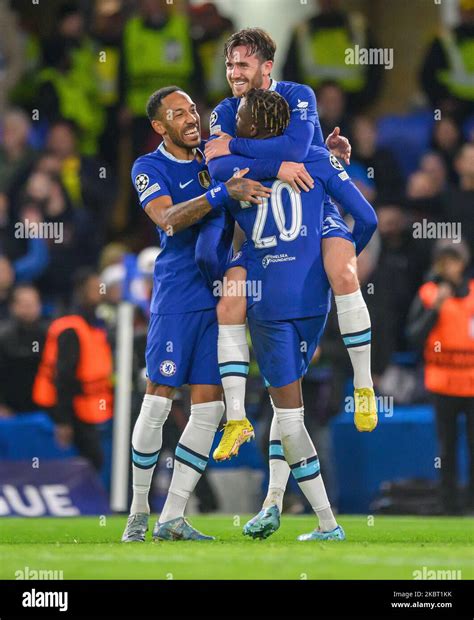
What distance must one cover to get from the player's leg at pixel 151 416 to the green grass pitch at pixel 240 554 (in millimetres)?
152

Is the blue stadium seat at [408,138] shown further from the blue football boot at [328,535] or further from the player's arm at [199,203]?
the blue football boot at [328,535]

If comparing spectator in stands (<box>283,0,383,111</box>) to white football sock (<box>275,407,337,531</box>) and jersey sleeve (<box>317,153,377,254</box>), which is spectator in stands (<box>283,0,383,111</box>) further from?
white football sock (<box>275,407,337,531</box>)

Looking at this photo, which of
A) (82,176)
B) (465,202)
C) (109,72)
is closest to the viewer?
(465,202)

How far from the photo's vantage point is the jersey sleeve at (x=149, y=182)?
8.62 metres

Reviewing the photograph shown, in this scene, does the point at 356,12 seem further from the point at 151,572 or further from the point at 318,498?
the point at 151,572

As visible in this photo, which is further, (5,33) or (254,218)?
(5,33)

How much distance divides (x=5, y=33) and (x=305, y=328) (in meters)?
9.19

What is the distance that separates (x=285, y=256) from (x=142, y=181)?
1.00 meters

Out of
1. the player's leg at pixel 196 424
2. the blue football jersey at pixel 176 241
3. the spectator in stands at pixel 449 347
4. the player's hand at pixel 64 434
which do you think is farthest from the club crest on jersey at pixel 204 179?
the player's hand at pixel 64 434

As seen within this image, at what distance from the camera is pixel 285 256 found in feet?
27.1

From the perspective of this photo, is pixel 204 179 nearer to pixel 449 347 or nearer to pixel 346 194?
pixel 346 194

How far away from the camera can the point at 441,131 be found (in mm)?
14812

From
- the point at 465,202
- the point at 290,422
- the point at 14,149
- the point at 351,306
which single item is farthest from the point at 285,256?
the point at 14,149

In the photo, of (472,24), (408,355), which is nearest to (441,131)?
(472,24)
